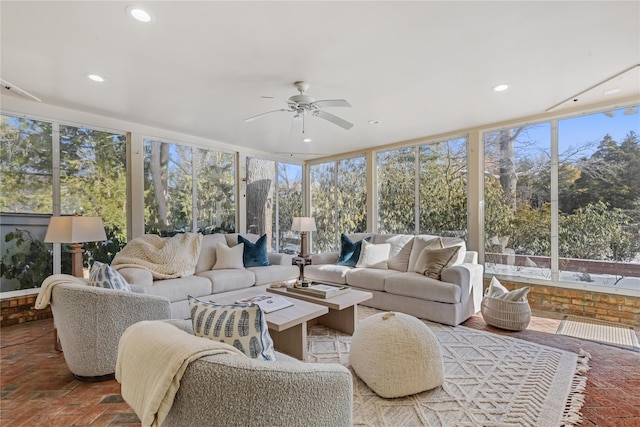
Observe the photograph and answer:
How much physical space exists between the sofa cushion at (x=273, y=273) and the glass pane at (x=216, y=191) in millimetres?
1522

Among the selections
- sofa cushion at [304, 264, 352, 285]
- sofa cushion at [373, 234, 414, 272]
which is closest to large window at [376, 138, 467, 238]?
sofa cushion at [373, 234, 414, 272]

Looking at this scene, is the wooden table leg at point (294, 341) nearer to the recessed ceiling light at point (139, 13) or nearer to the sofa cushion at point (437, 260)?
the sofa cushion at point (437, 260)

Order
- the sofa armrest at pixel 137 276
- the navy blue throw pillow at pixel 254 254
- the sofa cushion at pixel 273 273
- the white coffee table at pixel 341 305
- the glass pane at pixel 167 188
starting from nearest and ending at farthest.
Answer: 1. the white coffee table at pixel 341 305
2. the sofa armrest at pixel 137 276
3. the sofa cushion at pixel 273 273
4. the navy blue throw pillow at pixel 254 254
5. the glass pane at pixel 167 188

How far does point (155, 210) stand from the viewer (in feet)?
14.9

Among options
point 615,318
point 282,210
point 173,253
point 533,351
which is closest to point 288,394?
point 533,351

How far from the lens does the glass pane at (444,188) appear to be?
15.2 feet

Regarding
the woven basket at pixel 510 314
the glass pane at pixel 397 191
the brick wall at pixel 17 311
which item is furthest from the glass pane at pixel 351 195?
the brick wall at pixel 17 311

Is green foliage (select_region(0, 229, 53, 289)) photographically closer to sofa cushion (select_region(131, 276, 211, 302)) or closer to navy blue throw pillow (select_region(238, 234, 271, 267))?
sofa cushion (select_region(131, 276, 211, 302))

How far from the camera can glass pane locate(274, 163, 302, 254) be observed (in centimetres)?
643

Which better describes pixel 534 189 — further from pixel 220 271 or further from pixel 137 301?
pixel 137 301

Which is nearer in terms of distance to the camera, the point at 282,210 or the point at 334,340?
the point at 334,340

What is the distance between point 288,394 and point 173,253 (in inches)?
125

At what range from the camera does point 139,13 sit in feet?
6.34

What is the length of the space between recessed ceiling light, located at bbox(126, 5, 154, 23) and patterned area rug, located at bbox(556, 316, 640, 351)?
14.8ft
